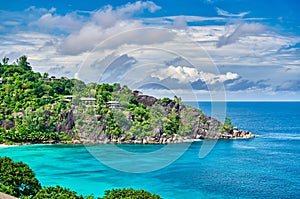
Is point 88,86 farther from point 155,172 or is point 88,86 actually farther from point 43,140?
point 155,172

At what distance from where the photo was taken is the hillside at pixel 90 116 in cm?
3912

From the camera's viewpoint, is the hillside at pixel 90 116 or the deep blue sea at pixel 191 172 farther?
the hillside at pixel 90 116

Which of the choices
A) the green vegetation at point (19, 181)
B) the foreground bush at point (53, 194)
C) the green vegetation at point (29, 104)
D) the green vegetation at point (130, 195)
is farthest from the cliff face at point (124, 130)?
the green vegetation at point (130, 195)

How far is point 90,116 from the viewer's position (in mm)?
40312

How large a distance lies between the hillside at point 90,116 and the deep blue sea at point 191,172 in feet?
7.44

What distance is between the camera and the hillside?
128ft

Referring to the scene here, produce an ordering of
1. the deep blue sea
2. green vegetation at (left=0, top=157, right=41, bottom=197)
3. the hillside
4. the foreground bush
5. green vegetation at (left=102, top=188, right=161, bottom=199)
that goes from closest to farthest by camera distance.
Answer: green vegetation at (left=102, top=188, right=161, bottom=199)
the foreground bush
green vegetation at (left=0, top=157, right=41, bottom=197)
the deep blue sea
the hillside

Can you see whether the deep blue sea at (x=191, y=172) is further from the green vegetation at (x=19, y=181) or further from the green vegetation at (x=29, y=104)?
the green vegetation at (x=19, y=181)

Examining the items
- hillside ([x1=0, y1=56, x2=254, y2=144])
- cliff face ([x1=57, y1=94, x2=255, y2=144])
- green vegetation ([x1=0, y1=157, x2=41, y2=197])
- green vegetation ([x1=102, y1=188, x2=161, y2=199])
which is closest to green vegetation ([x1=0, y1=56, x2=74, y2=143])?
hillside ([x1=0, y1=56, x2=254, y2=144])

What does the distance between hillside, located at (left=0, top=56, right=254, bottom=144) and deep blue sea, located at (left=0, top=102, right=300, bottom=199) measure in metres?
2.27

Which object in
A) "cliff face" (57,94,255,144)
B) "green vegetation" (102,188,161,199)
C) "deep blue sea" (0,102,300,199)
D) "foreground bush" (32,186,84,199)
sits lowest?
"deep blue sea" (0,102,300,199)

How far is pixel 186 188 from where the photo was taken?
872 inches

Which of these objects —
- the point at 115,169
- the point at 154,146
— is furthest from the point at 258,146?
the point at 115,169

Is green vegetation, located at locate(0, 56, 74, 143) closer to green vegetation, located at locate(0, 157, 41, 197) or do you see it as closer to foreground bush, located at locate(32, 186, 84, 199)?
green vegetation, located at locate(0, 157, 41, 197)
